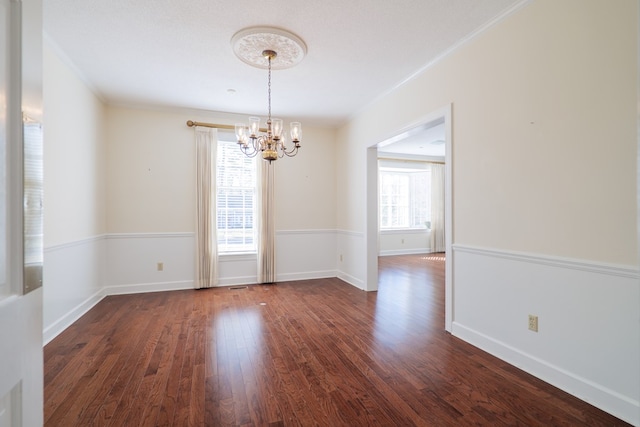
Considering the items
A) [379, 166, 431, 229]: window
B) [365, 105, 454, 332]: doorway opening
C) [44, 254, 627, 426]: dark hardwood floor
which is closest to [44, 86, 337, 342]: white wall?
[44, 254, 627, 426]: dark hardwood floor

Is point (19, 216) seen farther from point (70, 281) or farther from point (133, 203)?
point (133, 203)

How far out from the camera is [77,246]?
3482 mm

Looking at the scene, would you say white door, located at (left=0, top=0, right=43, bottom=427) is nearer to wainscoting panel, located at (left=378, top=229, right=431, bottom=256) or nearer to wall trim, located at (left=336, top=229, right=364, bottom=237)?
wall trim, located at (left=336, top=229, right=364, bottom=237)

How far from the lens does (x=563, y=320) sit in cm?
209

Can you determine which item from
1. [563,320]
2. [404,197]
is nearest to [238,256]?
[563,320]

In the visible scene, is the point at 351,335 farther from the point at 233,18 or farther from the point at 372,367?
the point at 233,18

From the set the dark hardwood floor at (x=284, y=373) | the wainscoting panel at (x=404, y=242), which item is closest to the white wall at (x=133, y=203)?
the dark hardwood floor at (x=284, y=373)

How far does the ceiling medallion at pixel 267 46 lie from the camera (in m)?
2.67

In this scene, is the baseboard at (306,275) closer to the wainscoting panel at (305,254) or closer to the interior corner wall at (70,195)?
the wainscoting panel at (305,254)

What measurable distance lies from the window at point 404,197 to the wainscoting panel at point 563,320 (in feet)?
19.3

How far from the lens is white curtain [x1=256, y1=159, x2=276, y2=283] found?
509 cm

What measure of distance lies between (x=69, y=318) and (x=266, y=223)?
9.00 feet

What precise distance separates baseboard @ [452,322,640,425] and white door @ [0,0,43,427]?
2.76m

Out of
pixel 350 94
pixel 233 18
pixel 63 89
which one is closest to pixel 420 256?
pixel 350 94
